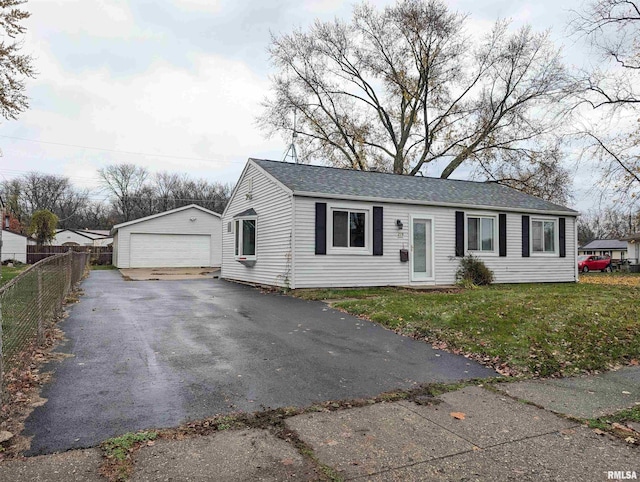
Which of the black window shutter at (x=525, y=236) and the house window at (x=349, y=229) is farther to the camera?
the black window shutter at (x=525, y=236)

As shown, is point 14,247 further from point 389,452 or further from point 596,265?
point 596,265

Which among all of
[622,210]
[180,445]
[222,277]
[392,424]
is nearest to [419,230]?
[222,277]

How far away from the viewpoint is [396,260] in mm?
13805

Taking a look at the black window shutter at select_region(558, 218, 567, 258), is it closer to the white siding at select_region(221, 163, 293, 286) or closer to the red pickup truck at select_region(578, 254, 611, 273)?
the white siding at select_region(221, 163, 293, 286)

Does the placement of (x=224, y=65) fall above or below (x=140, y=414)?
above

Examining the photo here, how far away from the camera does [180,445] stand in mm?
2977

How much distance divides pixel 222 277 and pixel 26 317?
43.3 ft

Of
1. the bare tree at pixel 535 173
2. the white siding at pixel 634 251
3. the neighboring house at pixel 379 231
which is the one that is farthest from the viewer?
the white siding at pixel 634 251

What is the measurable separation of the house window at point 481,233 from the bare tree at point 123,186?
49177 mm

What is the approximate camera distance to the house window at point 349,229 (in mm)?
12992

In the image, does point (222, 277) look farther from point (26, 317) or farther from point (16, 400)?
point (16, 400)

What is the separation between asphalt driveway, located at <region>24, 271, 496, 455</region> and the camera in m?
3.51

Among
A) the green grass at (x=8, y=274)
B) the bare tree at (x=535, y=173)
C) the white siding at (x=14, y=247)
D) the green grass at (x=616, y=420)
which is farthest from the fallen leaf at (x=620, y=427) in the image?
the white siding at (x=14, y=247)

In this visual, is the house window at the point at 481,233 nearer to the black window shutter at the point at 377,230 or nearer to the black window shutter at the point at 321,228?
the black window shutter at the point at 377,230
